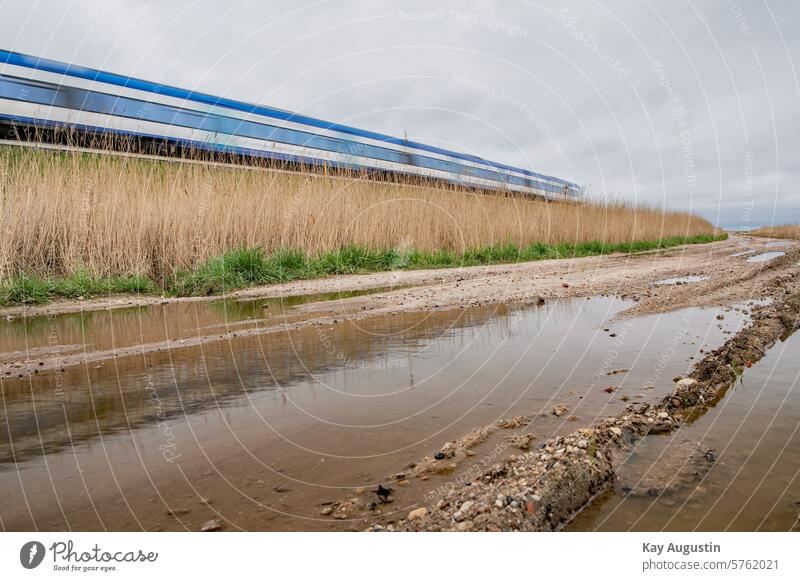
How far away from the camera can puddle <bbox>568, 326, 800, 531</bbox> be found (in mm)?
1474

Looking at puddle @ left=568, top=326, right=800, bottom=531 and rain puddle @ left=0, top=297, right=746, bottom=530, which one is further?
rain puddle @ left=0, top=297, right=746, bottom=530


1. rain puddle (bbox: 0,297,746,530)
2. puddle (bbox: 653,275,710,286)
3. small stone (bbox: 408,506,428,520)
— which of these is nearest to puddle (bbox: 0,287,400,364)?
rain puddle (bbox: 0,297,746,530)

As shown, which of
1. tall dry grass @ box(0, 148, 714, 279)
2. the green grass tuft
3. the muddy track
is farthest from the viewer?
tall dry grass @ box(0, 148, 714, 279)

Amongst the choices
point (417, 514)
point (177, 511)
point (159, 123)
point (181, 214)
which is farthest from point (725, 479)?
point (159, 123)

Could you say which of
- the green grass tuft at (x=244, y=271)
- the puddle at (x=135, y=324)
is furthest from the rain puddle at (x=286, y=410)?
the green grass tuft at (x=244, y=271)

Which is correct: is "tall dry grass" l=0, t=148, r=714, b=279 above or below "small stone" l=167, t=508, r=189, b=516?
above

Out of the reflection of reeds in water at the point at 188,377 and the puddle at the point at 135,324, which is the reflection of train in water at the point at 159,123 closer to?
the puddle at the point at 135,324

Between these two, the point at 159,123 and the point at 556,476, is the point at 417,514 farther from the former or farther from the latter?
the point at 159,123

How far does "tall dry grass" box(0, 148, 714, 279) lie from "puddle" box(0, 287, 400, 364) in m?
1.74

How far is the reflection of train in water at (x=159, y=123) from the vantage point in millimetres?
8383

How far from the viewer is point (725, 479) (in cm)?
167

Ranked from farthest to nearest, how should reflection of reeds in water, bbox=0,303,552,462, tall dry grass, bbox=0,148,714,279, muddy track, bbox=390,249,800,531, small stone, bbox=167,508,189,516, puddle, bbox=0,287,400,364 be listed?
tall dry grass, bbox=0,148,714,279 → puddle, bbox=0,287,400,364 → reflection of reeds in water, bbox=0,303,552,462 → small stone, bbox=167,508,189,516 → muddy track, bbox=390,249,800,531

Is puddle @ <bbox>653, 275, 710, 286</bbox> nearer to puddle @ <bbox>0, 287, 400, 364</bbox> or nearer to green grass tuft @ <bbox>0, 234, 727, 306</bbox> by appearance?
green grass tuft @ <bbox>0, 234, 727, 306</bbox>

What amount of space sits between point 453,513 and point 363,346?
239cm
